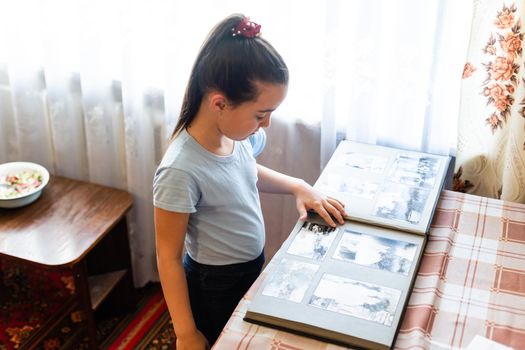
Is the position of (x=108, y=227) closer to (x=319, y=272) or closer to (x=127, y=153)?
(x=127, y=153)

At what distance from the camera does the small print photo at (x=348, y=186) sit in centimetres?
137

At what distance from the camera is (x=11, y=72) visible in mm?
1999

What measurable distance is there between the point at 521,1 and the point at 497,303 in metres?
0.64

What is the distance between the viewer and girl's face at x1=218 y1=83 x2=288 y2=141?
1.20 m

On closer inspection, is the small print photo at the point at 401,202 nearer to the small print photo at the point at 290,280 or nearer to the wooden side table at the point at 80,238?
the small print photo at the point at 290,280

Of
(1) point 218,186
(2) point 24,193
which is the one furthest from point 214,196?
(2) point 24,193

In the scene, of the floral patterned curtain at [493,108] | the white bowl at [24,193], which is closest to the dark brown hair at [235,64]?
the floral patterned curtain at [493,108]

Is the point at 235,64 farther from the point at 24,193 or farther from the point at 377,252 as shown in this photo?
the point at 24,193

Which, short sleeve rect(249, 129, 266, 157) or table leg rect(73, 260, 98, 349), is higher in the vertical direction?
short sleeve rect(249, 129, 266, 157)

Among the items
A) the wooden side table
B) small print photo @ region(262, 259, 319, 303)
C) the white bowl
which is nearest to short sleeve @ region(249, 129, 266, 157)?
small print photo @ region(262, 259, 319, 303)

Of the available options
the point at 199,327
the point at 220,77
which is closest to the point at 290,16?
the point at 220,77

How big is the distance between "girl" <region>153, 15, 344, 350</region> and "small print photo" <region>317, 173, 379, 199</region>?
0.05 metres

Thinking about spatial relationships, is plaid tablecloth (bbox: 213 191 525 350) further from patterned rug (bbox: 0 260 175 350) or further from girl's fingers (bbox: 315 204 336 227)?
patterned rug (bbox: 0 260 175 350)

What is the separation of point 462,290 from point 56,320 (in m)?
1.32
